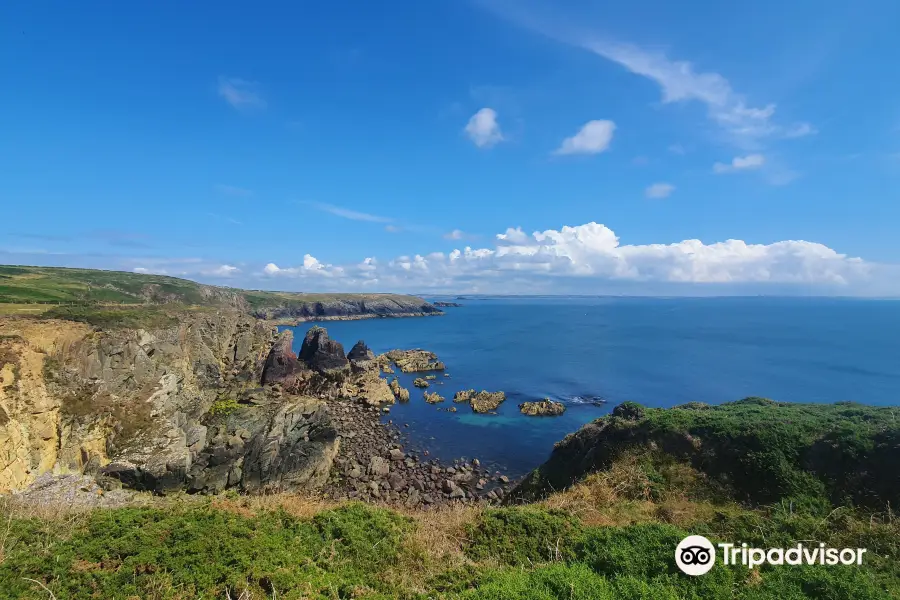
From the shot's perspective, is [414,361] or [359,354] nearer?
[359,354]

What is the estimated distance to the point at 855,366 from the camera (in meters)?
76.5

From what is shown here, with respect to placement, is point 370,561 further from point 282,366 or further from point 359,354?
point 359,354

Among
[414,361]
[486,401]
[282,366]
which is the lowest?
[486,401]

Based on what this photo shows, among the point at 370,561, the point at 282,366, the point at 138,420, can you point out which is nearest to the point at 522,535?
the point at 370,561

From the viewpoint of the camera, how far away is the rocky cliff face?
68.6 ft

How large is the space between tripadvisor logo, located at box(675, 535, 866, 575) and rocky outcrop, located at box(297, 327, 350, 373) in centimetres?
5703

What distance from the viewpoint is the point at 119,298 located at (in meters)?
78.2

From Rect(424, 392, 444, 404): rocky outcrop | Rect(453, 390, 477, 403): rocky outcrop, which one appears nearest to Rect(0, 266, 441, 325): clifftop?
Rect(424, 392, 444, 404): rocky outcrop

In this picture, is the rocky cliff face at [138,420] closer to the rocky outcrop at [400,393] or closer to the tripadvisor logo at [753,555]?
the rocky outcrop at [400,393]

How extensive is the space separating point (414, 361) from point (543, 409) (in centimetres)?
3353

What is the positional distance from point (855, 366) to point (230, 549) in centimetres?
11272

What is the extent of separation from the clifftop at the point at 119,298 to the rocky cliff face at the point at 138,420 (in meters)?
6.36

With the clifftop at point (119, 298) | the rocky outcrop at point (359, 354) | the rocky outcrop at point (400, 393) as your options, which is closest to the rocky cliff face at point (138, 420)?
the clifftop at point (119, 298)

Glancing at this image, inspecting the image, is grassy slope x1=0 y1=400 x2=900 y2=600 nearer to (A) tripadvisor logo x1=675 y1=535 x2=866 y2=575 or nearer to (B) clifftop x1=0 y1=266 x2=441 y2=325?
(A) tripadvisor logo x1=675 y1=535 x2=866 y2=575
